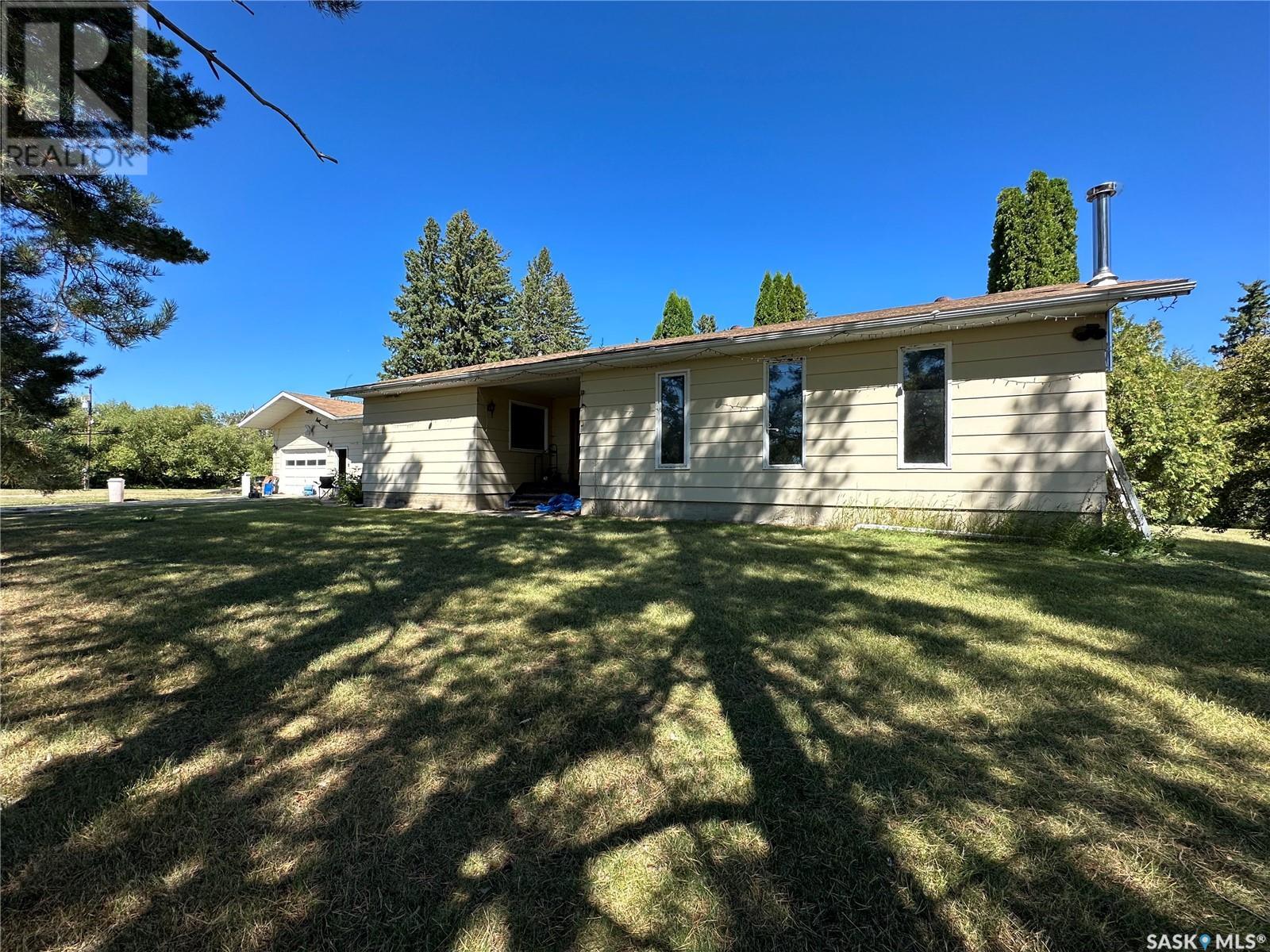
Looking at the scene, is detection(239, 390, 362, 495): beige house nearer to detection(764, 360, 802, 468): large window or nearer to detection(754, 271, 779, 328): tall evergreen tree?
detection(764, 360, 802, 468): large window

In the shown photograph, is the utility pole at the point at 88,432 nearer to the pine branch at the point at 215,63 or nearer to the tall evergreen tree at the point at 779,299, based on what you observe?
the pine branch at the point at 215,63

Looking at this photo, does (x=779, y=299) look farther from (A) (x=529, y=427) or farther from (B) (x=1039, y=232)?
(A) (x=529, y=427)

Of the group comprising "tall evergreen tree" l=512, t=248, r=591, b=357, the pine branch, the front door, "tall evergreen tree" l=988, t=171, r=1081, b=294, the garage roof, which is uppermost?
"tall evergreen tree" l=512, t=248, r=591, b=357

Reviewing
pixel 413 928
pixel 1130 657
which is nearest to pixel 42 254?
pixel 413 928

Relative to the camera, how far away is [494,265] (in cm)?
2936

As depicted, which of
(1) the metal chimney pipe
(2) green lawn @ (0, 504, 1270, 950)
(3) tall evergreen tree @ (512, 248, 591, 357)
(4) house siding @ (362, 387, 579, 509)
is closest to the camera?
(2) green lawn @ (0, 504, 1270, 950)

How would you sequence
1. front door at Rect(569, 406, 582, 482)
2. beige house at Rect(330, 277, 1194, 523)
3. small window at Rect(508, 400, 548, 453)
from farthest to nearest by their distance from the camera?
front door at Rect(569, 406, 582, 482), small window at Rect(508, 400, 548, 453), beige house at Rect(330, 277, 1194, 523)

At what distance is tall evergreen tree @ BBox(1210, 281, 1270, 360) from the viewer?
2262 centimetres

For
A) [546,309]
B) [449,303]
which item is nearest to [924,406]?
[449,303]

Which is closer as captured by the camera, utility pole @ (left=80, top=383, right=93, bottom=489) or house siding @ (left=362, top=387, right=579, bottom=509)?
utility pole @ (left=80, top=383, right=93, bottom=489)

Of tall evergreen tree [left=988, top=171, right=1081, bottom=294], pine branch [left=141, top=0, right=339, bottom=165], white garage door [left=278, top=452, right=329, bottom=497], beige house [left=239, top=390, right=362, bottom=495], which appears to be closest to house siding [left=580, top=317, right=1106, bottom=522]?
pine branch [left=141, top=0, right=339, bottom=165]

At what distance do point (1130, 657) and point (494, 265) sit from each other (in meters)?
31.7

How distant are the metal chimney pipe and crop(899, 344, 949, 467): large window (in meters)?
1.86

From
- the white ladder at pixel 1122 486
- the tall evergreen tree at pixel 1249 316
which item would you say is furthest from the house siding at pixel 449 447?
the tall evergreen tree at pixel 1249 316
